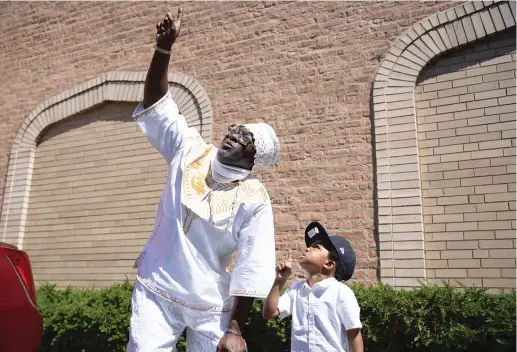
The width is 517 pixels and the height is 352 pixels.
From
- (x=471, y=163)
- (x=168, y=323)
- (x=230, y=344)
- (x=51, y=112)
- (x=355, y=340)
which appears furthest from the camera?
(x=51, y=112)

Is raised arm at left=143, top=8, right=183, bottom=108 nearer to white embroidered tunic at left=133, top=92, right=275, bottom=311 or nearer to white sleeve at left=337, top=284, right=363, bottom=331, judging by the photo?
white embroidered tunic at left=133, top=92, right=275, bottom=311

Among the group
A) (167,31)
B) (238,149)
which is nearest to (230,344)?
(238,149)

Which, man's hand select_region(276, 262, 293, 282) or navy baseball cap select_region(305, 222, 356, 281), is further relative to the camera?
navy baseball cap select_region(305, 222, 356, 281)

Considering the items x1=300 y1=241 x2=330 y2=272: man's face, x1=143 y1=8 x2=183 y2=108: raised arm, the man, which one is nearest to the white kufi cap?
the man

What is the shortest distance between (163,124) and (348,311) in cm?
130

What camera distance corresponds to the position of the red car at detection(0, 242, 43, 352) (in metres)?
3.49

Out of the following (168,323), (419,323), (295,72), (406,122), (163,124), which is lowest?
(419,323)

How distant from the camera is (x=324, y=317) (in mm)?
2508

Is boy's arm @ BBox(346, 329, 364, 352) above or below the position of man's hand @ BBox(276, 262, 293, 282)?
below

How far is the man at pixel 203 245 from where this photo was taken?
2.13 m

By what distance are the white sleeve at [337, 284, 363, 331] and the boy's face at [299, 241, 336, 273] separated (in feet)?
0.58

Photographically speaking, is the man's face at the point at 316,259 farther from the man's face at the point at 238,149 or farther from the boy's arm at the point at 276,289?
the man's face at the point at 238,149

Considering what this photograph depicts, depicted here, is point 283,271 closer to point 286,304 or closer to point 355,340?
point 286,304

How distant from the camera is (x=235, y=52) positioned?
6.04 meters
